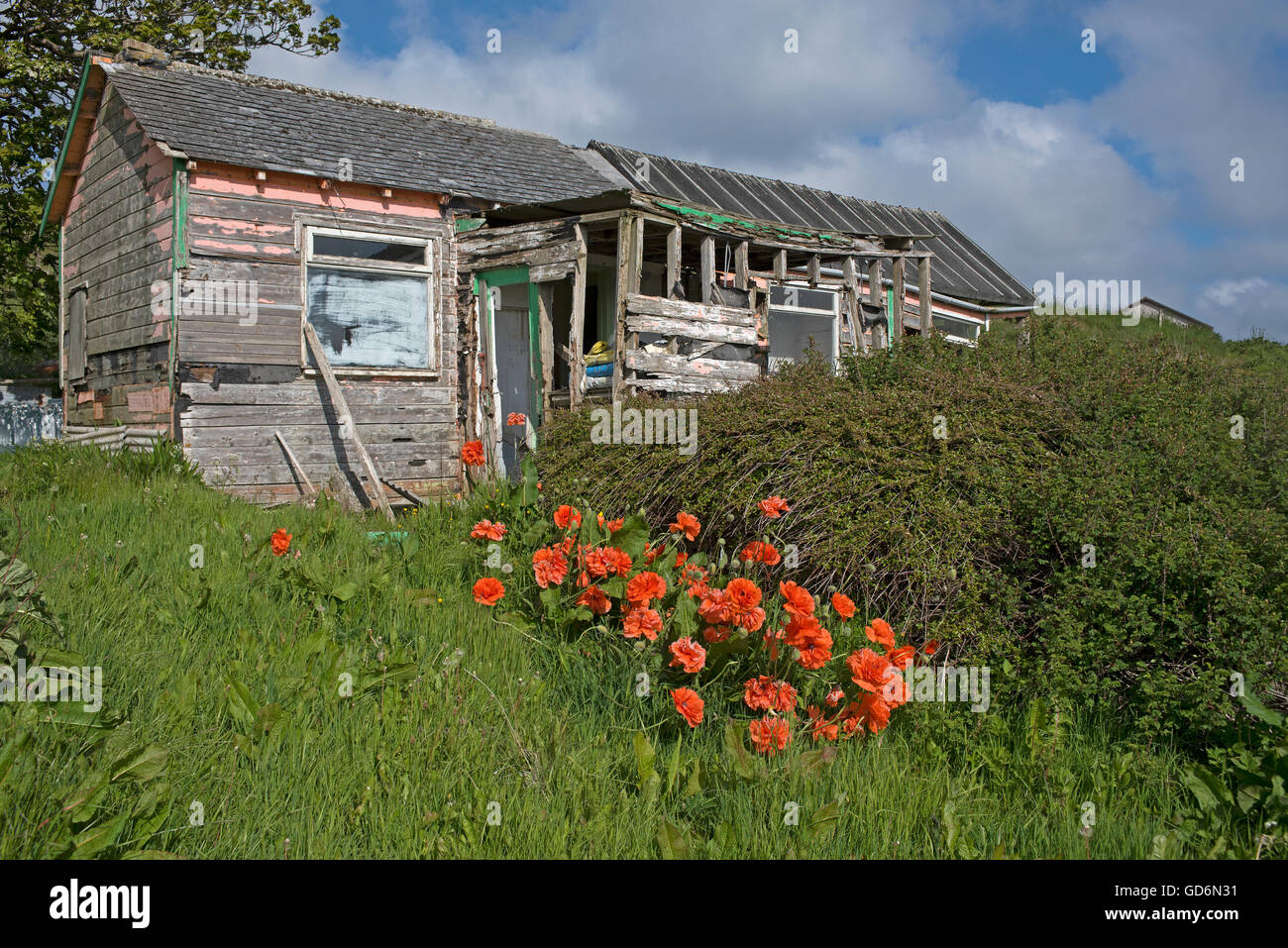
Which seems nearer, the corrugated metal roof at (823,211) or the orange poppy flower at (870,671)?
the orange poppy flower at (870,671)

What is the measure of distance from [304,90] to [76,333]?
4461mm

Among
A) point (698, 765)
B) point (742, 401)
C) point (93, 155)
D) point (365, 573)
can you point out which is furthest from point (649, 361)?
point (93, 155)

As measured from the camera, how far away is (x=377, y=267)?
980 cm

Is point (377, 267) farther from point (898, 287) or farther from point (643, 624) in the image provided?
point (643, 624)

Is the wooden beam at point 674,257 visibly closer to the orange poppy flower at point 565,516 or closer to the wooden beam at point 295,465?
the wooden beam at point 295,465

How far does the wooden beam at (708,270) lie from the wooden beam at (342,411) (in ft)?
13.3

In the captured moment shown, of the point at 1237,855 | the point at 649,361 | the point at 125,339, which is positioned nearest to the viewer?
the point at 1237,855

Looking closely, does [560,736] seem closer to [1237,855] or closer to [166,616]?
[166,616]

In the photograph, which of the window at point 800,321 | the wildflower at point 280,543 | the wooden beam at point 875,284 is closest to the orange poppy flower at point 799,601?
the wildflower at point 280,543

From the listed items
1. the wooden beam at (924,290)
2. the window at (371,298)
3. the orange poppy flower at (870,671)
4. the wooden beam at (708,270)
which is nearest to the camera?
the orange poppy flower at (870,671)

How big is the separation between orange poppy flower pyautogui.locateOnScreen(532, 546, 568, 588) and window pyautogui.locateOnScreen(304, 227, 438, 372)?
6.36m

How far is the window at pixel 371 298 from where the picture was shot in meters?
9.51

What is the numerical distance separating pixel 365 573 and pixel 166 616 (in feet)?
3.58

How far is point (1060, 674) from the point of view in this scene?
11.9ft
